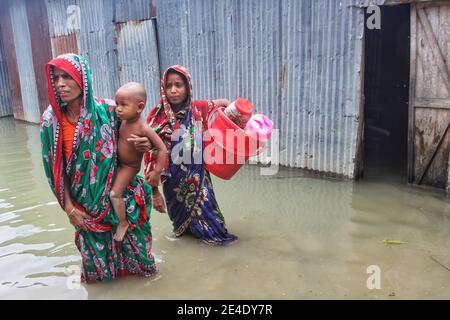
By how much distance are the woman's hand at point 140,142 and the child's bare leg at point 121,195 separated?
0.65 feet

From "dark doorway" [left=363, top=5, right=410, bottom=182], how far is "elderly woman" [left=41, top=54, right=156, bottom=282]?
17.0ft

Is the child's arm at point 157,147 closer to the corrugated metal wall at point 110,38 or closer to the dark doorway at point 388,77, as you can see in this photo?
the dark doorway at point 388,77

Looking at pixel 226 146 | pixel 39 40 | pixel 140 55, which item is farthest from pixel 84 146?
pixel 39 40

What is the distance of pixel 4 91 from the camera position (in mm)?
12625

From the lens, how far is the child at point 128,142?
277cm

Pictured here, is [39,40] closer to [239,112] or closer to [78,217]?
[239,112]

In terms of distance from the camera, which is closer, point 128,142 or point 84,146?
point 84,146

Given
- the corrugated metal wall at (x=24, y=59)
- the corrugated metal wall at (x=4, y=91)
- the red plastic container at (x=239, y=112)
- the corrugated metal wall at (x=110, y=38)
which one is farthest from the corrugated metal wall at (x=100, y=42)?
the red plastic container at (x=239, y=112)

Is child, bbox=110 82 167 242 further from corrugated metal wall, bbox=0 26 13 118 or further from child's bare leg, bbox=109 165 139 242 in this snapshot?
corrugated metal wall, bbox=0 26 13 118

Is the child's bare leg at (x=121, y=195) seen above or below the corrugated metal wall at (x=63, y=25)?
below

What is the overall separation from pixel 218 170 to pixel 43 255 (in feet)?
5.80

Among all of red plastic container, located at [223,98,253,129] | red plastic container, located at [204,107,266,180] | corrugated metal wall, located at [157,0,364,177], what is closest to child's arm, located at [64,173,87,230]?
red plastic container, located at [204,107,266,180]

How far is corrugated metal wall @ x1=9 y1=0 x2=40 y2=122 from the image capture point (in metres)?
10.5

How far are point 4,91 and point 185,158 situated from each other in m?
11.2
